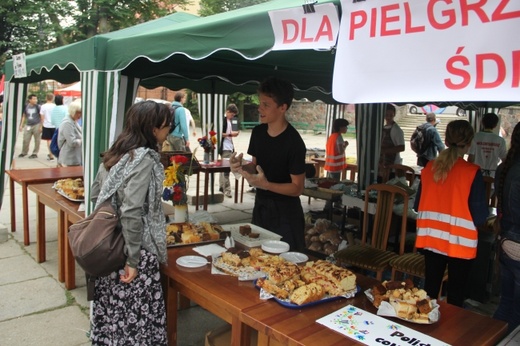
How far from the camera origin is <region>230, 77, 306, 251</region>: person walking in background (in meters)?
2.81

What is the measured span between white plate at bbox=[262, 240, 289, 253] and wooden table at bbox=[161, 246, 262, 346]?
39cm

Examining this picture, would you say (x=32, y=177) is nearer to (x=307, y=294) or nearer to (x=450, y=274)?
(x=307, y=294)

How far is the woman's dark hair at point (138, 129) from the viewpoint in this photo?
217cm

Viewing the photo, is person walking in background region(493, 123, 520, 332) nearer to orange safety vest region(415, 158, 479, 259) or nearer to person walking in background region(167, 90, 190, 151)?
orange safety vest region(415, 158, 479, 259)

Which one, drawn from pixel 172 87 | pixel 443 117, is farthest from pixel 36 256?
pixel 443 117

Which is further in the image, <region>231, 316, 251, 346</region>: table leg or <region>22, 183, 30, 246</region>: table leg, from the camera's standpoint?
<region>22, 183, 30, 246</region>: table leg

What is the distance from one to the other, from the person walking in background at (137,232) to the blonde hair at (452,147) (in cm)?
181

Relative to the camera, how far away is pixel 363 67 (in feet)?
6.06

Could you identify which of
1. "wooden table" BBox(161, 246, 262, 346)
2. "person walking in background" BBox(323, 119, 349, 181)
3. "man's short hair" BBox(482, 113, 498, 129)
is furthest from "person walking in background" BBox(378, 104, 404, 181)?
"wooden table" BBox(161, 246, 262, 346)

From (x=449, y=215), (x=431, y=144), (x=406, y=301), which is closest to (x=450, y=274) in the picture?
(x=449, y=215)

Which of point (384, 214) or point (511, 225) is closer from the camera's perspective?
point (511, 225)

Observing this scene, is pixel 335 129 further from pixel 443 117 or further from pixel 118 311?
pixel 443 117

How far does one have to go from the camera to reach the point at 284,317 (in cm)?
180

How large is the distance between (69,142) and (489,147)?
618 cm
